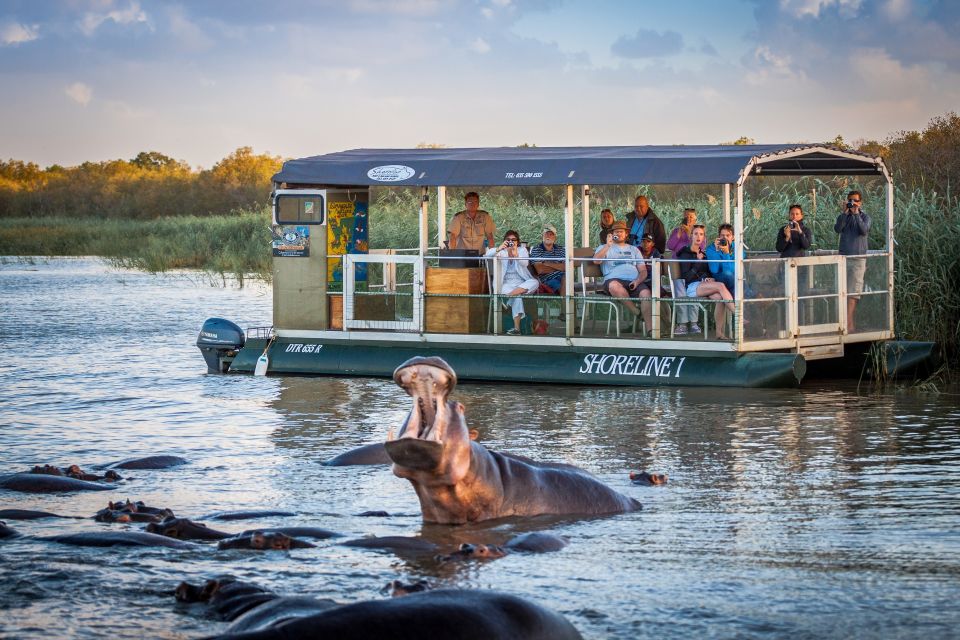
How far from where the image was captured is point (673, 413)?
14.9 meters

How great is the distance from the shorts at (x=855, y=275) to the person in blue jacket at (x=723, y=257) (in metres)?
1.60

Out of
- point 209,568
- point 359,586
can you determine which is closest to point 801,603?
point 359,586

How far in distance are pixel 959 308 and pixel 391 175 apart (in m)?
7.32

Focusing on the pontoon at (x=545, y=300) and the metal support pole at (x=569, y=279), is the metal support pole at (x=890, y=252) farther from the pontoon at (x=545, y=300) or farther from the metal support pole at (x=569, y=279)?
the metal support pole at (x=569, y=279)

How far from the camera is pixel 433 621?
5.72m

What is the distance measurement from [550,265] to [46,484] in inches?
339

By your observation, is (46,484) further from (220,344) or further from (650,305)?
(220,344)

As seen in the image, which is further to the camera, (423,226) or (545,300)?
(423,226)

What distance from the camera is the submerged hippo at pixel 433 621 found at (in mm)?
5484

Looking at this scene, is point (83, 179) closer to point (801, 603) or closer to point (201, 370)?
point (201, 370)

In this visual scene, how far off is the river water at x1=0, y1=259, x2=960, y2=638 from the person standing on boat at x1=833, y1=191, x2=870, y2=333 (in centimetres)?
109

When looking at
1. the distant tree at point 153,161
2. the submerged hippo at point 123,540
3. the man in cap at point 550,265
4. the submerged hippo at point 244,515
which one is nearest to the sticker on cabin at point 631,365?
the man in cap at point 550,265

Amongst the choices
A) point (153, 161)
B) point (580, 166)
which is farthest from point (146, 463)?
point (153, 161)

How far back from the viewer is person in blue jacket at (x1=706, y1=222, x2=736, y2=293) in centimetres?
1627
